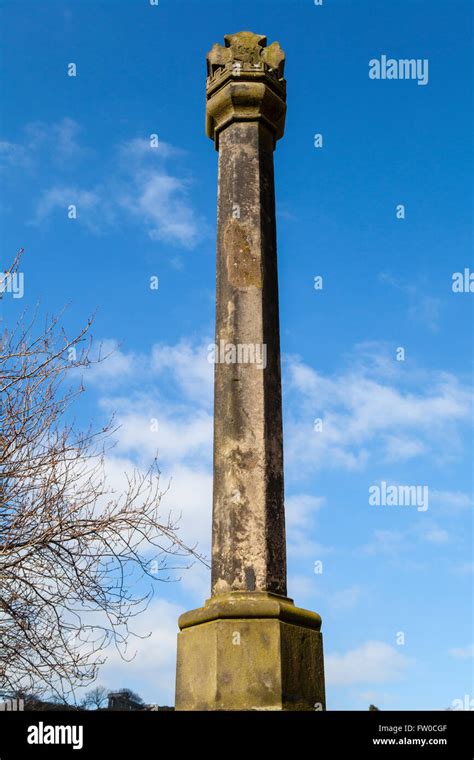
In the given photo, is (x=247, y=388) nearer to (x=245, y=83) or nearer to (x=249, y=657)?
(x=249, y=657)

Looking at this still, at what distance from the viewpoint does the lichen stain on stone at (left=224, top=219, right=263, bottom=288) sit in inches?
210

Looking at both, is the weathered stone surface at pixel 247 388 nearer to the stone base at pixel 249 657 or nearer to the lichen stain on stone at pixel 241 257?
the lichen stain on stone at pixel 241 257

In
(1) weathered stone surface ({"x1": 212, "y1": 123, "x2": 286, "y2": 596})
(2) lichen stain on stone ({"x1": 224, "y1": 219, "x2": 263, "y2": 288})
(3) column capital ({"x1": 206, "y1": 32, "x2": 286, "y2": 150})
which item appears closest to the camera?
(1) weathered stone surface ({"x1": 212, "y1": 123, "x2": 286, "y2": 596})

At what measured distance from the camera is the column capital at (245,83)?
5816 millimetres

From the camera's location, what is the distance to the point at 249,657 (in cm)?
410

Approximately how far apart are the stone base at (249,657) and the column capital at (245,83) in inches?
151

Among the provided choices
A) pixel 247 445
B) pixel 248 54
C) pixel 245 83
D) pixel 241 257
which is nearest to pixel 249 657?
pixel 247 445

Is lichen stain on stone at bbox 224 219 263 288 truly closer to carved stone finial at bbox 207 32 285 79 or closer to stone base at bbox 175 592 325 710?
carved stone finial at bbox 207 32 285 79

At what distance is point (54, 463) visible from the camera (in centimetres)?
768

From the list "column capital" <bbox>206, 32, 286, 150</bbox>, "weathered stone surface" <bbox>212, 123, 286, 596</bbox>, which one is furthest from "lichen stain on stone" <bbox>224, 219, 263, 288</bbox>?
"column capital" <bbox>206, 32, 286, 150</bbox>
